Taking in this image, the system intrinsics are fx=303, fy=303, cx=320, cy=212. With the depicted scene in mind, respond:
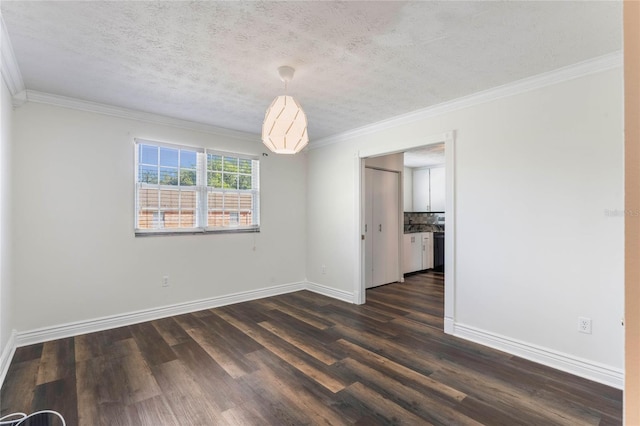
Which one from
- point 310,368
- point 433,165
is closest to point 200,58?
point 310,368

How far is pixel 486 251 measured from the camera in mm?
3029

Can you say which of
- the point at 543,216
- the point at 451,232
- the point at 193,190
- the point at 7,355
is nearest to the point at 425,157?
the point at 451,232

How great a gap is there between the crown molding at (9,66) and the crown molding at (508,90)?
349 cm

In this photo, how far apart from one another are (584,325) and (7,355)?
486 centimetres

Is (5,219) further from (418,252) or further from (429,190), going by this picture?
(429,190)

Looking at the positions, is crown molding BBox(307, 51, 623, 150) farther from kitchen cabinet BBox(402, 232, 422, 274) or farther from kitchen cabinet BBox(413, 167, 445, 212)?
kitchen cabinet BBox(413, 167, 445, 212)

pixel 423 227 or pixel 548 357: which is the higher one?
pixel 423 227

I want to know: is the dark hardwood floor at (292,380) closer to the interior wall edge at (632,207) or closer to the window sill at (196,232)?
the window sill at (196,232)

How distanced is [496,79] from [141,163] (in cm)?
395

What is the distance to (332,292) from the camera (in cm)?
477

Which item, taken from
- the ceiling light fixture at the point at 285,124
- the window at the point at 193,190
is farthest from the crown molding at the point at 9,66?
the ceiling light fixture at the point at 285,124

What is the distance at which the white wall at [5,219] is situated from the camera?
2459 millimetres

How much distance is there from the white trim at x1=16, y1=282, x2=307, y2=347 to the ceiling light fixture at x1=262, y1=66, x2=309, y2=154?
2728mm

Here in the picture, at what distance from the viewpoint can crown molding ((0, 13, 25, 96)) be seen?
→ 6.71 ft
